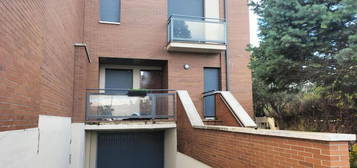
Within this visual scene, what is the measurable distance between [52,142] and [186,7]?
9081mm

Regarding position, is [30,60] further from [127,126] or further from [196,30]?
[196,30]

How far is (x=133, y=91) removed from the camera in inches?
373

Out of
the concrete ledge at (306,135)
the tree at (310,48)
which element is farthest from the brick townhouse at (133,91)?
the tree at (310,48)

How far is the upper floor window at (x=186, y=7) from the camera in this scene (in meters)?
12.2

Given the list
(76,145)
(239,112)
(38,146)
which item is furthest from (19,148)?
(239,112)

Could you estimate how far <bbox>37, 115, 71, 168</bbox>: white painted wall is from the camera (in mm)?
4516

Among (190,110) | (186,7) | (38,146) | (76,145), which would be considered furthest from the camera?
(186,7)

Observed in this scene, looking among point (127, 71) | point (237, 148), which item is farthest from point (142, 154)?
point (237, 148)

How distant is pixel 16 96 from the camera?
330cm

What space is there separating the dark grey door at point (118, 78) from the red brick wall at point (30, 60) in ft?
18.3

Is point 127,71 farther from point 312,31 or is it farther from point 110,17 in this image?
point 312,31

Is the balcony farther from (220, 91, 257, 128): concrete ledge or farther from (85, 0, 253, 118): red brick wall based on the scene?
(220, 91, 257, 128): concrete ledge

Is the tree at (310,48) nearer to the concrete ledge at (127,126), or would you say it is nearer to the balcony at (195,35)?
the balcony at (195,35)

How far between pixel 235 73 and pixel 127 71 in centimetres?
506
